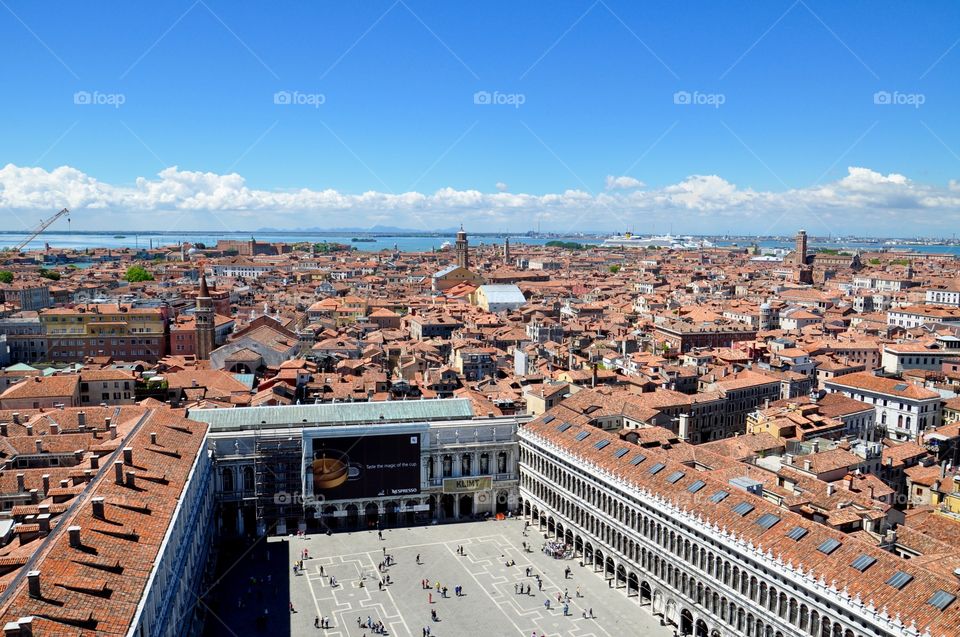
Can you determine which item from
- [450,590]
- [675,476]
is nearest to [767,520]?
[675,476]

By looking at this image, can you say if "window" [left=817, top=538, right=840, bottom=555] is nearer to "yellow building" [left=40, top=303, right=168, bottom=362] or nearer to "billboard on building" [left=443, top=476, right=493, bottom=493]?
"billboard on building" [left=443, top=476, right=493, bottom=493]

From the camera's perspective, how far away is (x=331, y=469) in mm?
46500

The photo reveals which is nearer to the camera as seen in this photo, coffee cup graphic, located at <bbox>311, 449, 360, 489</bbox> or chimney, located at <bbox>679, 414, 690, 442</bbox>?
coffee cup graphic, located at <bbox>311, 449, 360, 489</bbox>

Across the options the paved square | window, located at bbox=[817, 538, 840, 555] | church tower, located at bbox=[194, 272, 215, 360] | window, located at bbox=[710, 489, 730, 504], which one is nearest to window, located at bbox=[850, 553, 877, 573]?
window, located at bbox=[817, 538, 840, 555]

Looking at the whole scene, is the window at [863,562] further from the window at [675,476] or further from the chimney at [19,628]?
the chimney at [19,628]

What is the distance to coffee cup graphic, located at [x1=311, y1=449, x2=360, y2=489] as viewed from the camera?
46281mm

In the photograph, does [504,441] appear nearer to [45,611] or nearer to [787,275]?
[45,611]

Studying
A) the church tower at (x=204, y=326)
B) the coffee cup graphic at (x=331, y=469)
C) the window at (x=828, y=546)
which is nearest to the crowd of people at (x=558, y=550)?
the coffee cup graphic at (x=331, y=469)

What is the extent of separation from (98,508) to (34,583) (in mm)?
6681

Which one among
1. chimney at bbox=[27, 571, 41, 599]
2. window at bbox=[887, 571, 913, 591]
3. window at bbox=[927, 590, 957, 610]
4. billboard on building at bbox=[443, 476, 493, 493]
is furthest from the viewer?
billboard on building at bbox=[443, 476, 493, 493]

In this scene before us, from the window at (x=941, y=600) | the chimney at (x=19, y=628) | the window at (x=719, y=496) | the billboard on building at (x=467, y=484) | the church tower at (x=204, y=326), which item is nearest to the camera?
the chimney at (x=19, y=628)

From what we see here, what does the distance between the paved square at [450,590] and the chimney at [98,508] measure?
435 inches

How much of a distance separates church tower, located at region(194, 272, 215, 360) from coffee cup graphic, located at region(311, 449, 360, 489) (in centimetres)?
4225

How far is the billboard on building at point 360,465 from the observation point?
46188 mm
